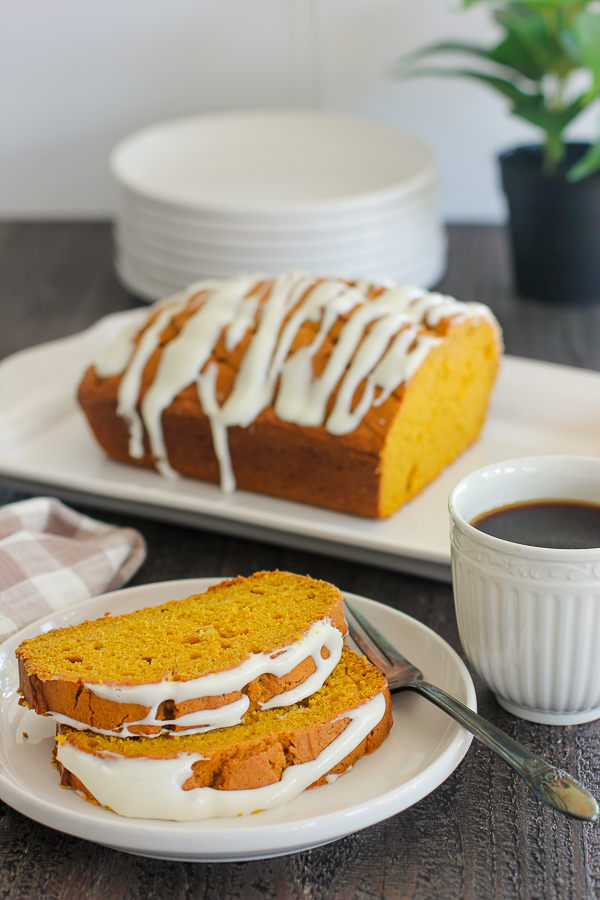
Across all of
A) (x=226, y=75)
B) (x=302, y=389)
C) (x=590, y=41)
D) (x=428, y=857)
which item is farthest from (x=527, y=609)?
(x=226, y=75)

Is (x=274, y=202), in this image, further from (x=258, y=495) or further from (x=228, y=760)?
(x=228, y=760)

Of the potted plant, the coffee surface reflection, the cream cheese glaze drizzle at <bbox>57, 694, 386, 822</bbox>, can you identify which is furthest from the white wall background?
the cream cheese glaze drizzle at <bbox>57, 694, 386, 822</bbox>

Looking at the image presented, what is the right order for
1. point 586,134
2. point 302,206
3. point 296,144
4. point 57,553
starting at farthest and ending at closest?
1. point 586,134
2. point 296,144
3. point 302,206
4. point 57,553

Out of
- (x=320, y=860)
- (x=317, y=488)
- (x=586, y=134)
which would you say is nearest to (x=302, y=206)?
(x=317, y=488)

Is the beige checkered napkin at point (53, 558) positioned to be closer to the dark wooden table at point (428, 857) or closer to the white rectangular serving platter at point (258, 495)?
the white rectangular serving platter at point (258, 495)

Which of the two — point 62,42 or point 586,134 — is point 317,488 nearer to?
point 586,134

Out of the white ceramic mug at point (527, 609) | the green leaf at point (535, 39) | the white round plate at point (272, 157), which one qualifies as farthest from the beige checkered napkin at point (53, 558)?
the green leaf at point (535, 39)

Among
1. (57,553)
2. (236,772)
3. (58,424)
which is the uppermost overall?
(236,772)
